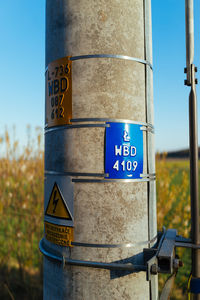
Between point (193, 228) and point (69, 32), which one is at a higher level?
point (69, 32)

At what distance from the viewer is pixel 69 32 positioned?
210 centimetres

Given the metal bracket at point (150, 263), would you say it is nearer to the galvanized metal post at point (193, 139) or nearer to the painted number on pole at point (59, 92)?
the galvanized metal post at point (193, 139)

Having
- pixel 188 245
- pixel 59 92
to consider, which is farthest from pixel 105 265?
pixel 59 92

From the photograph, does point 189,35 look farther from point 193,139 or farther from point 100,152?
point 100,152

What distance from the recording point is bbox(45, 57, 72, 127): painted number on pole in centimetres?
208

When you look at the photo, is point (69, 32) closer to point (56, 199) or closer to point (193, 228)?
point (56, 199)

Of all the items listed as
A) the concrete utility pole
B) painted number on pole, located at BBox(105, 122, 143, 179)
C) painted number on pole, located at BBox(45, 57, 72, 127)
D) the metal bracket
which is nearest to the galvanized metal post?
the metal bracket

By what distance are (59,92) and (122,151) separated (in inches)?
28.1

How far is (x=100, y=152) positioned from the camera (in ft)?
6.48

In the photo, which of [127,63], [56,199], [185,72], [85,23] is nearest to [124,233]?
[56,199]

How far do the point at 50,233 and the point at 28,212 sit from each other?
3352 millimetres

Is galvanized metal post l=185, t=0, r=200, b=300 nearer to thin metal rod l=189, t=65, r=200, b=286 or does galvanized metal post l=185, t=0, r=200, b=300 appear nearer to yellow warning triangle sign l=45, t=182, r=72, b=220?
thin metal rod l=189, t=65, r=200, b=286

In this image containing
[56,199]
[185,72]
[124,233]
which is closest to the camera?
[124,233]

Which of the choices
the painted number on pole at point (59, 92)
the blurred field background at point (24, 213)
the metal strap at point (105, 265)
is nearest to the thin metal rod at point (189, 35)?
the painted number on pole at point (59, 92)
